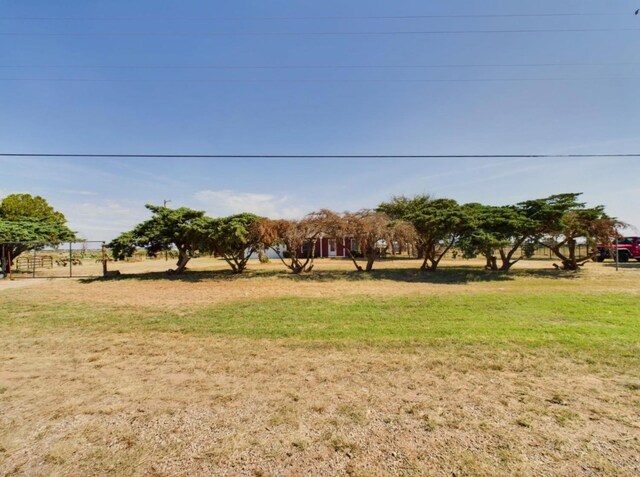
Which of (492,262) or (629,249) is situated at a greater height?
(629,249)

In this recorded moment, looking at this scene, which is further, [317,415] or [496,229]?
[496,229]

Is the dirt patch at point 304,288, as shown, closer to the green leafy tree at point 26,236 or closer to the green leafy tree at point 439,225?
the green leafy tree at point 439,225

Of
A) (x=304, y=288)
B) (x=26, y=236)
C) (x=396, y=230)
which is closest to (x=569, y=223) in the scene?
(x=396, y=230)

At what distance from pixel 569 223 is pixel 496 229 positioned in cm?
415

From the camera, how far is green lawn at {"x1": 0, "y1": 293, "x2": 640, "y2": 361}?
4959mm

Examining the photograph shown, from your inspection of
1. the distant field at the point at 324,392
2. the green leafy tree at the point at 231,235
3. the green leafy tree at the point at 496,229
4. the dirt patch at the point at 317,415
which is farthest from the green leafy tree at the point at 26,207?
the green leafy tree at the point at 496,229

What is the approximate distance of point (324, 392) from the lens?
131 inches

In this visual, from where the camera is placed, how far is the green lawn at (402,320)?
4.96 metres

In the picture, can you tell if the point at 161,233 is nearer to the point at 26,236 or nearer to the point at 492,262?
the point at 26,236

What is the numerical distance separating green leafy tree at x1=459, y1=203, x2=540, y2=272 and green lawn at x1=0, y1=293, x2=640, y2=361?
5136 mm

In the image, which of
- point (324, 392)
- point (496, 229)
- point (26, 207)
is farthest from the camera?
point (26, 207)

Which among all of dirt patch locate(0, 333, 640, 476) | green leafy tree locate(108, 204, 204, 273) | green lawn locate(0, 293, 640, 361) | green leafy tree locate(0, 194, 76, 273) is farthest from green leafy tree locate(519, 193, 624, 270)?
green leafy tree locate(0, 194, 76, 273)

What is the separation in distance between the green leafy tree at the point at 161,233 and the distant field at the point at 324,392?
8377 millimetres

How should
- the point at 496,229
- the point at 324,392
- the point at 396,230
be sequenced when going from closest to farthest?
1. the point at 324,392
2. the point at 496,229
3. the point at 396,230
